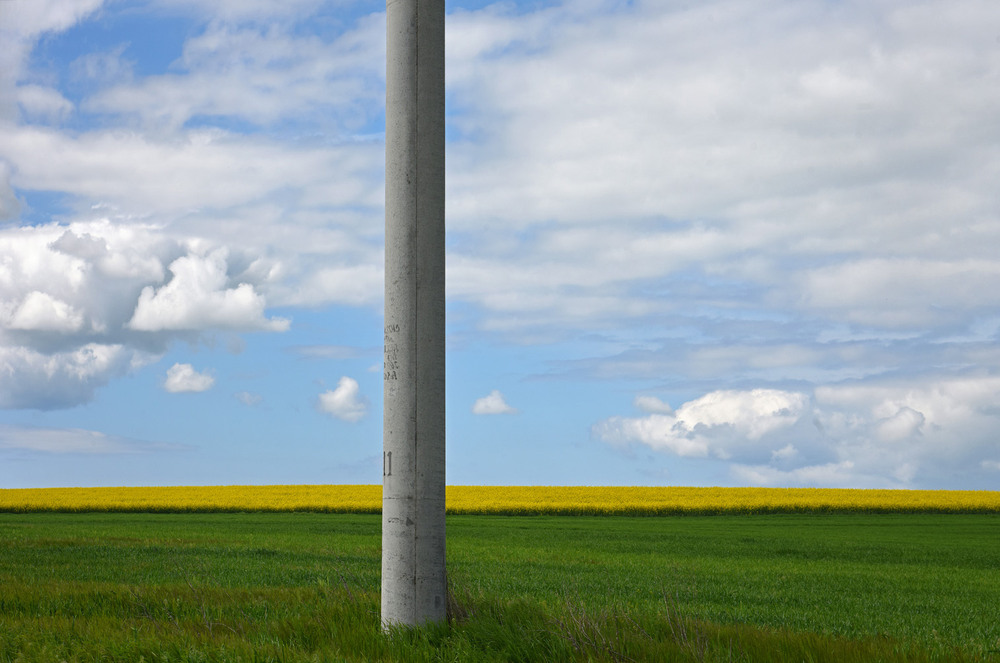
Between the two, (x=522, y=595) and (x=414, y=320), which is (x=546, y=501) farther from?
(x=414, y=320)

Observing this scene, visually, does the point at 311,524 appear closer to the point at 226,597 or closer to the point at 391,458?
the point at 226,597

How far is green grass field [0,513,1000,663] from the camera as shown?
6.54 metres

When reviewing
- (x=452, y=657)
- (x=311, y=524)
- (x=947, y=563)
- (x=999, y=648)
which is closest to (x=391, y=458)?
(x=452, y=657)

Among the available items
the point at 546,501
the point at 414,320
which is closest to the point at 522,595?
the point at 414,320

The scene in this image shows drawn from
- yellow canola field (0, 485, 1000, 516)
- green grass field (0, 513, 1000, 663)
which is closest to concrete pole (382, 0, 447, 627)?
green grass field (0, 513, 1000, 663)

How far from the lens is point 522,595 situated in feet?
38.9

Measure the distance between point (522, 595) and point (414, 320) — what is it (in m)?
5.96

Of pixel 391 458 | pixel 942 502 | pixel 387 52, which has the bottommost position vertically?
pixel 942 502

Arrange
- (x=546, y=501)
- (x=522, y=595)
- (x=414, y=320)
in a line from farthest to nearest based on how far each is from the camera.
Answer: (x=546, y=501), (x=522, y=595), (x=414, y=320)

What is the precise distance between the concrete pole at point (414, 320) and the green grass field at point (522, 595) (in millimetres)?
537

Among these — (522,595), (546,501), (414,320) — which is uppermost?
(414,320)

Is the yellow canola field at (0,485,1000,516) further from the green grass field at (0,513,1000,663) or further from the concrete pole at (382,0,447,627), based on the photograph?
the concrete pole at (382,0,447,627)

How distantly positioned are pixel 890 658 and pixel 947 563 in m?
19.1

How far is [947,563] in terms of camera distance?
2278cm
